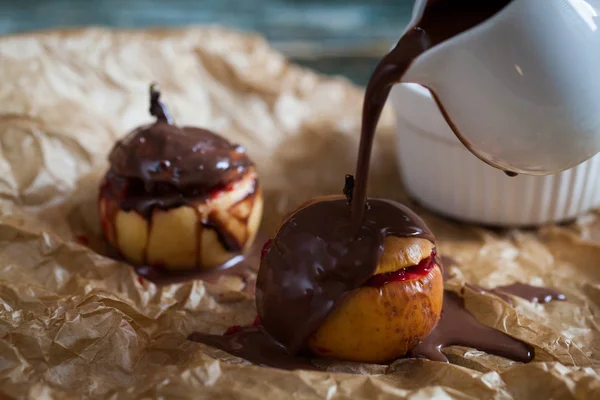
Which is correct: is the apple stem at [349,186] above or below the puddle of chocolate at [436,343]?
above

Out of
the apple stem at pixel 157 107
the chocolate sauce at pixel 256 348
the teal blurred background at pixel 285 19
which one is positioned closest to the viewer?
the chocolate sauce at pixel 256 348

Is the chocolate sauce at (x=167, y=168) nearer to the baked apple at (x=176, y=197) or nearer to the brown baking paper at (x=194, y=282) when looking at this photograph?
the baked apple at (x=176, y=197)

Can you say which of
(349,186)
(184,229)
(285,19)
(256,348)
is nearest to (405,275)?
(349,186)

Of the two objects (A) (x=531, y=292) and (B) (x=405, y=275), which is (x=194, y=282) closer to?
(B) (x=405, y=275)

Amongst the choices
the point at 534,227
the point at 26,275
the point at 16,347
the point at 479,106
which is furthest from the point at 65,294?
the point at 534,227

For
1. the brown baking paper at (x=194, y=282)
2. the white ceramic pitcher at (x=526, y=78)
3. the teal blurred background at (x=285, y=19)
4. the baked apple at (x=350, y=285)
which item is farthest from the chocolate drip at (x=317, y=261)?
the teal blurred background at (x=285, y=19)

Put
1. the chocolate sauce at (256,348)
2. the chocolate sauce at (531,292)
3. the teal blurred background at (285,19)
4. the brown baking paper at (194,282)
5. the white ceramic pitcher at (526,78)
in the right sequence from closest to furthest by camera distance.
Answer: the white ceramic pitcher at (526,78) → the brown baking paper at (194,282) → the chocolate sauce at (256,348) → the chocolate sauce at (531,292) → the teal blurred background at (285,19)

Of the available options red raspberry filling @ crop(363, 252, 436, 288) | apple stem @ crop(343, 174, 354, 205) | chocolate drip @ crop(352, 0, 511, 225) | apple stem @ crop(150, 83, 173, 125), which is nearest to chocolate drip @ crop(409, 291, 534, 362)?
red raspberry filling @ crop(363, 252, 436, 288)
